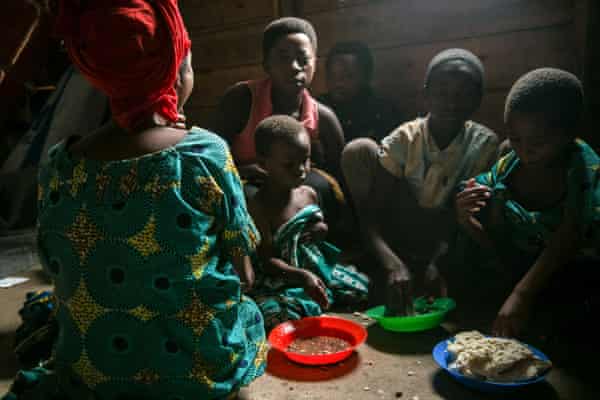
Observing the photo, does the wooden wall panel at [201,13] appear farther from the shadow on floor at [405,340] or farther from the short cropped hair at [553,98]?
the shadow on floor at [405,340]

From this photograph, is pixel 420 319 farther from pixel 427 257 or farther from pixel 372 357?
pixel 427 257

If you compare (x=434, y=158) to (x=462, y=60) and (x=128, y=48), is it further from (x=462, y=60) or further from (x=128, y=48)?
(x=128, y=48)

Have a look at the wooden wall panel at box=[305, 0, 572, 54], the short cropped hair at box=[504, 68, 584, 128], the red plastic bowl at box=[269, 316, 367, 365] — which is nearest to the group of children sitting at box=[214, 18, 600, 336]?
the short cropped hair at box=[504, 68, 584, 128]

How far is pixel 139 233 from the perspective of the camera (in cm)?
104

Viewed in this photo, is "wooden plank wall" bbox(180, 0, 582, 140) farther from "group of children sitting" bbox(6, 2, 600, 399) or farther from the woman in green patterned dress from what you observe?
the woman in green patterned dress

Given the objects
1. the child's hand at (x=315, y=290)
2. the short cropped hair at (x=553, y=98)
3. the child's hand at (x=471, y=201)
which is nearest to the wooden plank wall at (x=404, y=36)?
the short cropped hair at (x=553, y=98)

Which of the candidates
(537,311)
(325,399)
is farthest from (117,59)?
(537,311)

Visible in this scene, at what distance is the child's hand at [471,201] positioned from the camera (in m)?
1.87

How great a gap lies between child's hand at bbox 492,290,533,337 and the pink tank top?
1.37 metres

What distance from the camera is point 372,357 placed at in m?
1.68

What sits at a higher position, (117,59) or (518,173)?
(117,59)

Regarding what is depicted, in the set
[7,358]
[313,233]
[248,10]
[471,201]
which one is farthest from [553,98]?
[248,10]

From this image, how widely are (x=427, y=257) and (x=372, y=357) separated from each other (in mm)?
765

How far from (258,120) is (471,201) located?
1.21 meters
